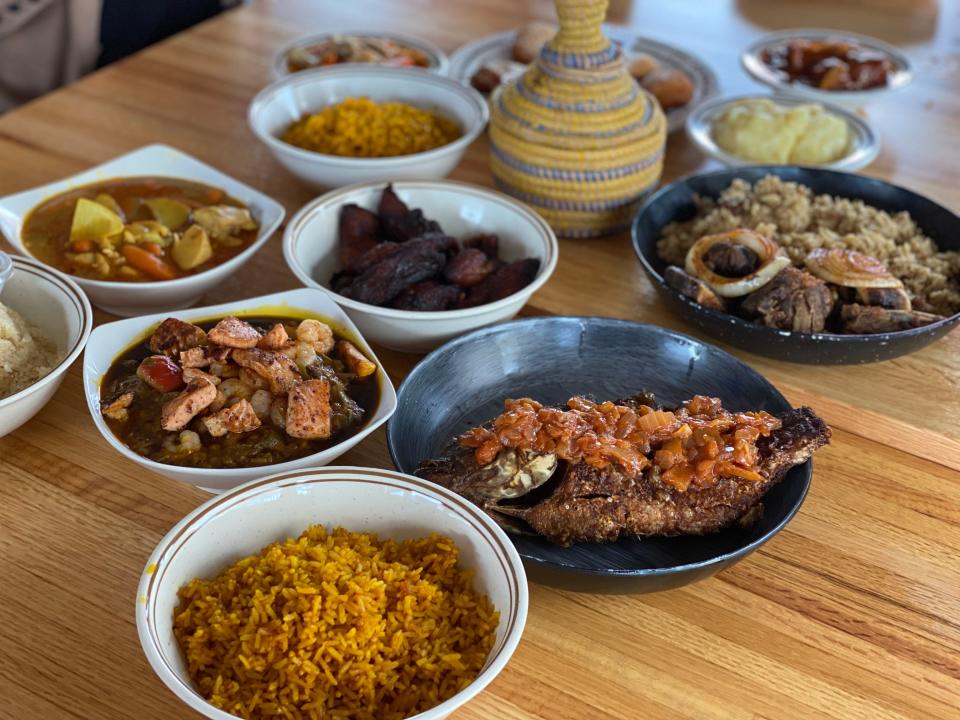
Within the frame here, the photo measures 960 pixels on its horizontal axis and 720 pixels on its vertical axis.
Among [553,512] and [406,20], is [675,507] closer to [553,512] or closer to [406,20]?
[553,512]

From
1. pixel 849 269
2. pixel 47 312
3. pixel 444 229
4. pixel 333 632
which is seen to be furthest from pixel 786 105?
pixel 333 632

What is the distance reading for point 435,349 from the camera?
1.84m

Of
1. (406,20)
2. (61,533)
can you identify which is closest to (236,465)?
(61,533)

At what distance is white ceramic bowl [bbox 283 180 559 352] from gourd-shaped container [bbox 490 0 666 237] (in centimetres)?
17

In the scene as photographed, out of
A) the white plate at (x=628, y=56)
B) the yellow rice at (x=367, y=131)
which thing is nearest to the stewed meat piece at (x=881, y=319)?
the yellow rice at (x=367, y=131)

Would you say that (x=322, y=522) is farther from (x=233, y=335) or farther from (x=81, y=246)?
(x=81, y=246)

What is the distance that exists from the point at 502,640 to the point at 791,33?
8.78ft

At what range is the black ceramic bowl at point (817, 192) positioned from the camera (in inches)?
71.4

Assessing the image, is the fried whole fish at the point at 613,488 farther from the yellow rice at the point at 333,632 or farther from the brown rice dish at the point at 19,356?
the brown rice dish at the point at 19,356

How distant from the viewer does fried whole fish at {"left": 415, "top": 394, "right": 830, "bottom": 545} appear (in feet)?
4.63

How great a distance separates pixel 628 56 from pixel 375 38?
802 mm

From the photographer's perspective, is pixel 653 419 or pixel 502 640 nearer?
pixel 502 640

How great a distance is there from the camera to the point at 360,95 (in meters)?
2.62

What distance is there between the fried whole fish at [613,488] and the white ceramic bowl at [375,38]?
64.9 inches
